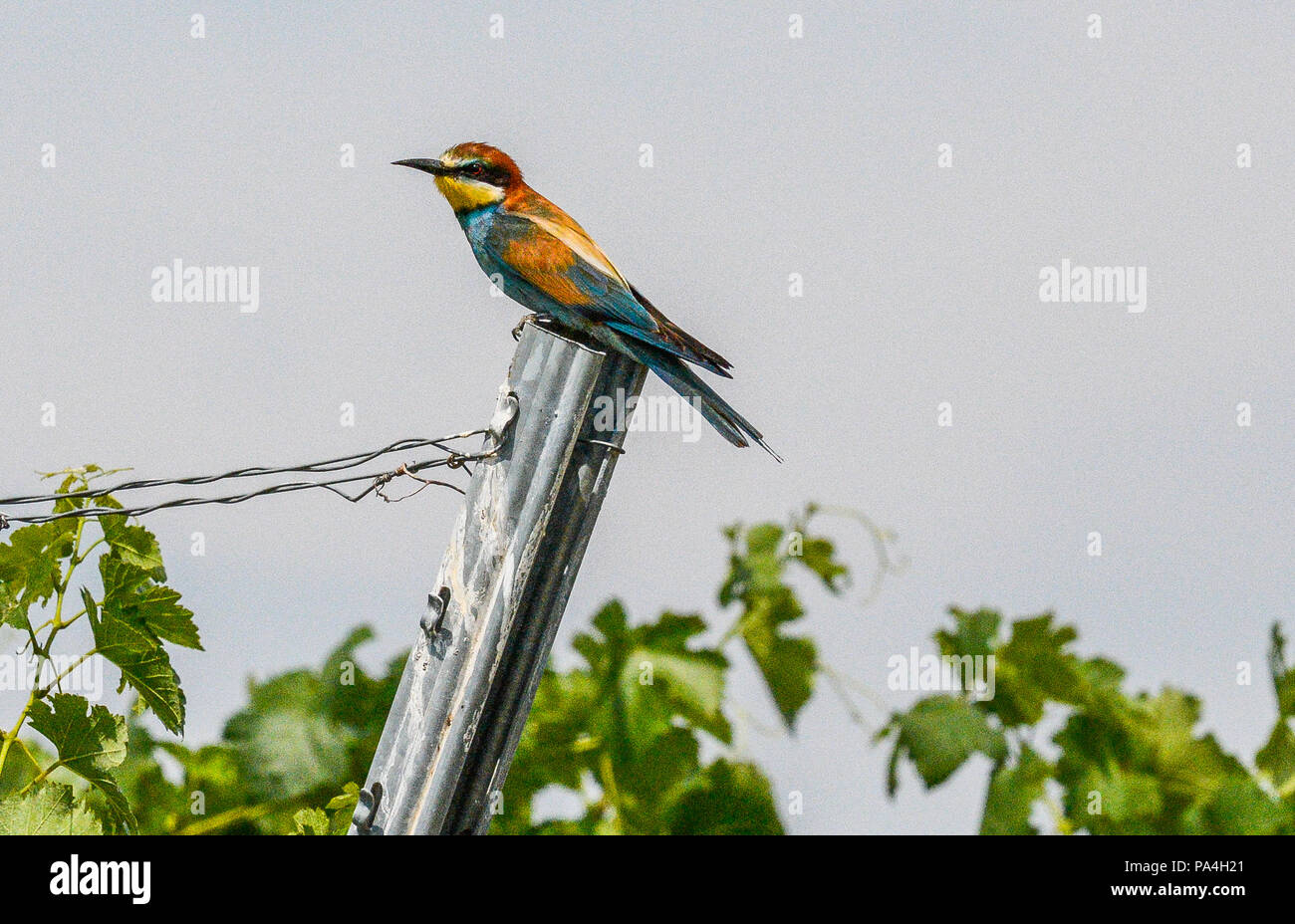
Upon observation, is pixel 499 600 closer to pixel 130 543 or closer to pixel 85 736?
pixel 130 543

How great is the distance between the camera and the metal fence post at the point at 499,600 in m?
3.56

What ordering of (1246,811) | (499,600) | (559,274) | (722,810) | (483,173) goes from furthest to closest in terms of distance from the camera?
(1246,811)
(722,810)
(483,173)
(559,274)
(499,600)

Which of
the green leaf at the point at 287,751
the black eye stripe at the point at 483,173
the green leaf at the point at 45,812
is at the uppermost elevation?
the black eye stripe at the point at 483,173

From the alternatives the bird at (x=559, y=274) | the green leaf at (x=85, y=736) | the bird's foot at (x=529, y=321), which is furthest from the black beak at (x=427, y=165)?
the green leaf at (x=85, y=736)

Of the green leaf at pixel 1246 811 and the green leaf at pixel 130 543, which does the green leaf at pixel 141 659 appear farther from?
the green leaf at pixel 1246 811

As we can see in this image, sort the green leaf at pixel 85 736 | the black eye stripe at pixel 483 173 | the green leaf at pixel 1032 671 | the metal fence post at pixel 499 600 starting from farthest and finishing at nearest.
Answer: the green leaf at pixel 1032 671, the black eye stripe at pixel 483 173, the green leaf at pixel 85 736, the metal fence post at pixel 499 600

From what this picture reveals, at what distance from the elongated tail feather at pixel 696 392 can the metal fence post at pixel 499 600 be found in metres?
0.37

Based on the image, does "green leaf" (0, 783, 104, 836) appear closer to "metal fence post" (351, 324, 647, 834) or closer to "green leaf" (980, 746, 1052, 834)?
"metal fence post" (351, 324, 647, 834)

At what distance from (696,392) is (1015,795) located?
446 cm

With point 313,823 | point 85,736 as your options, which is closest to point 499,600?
point 313,823

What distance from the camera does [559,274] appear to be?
14.7ft

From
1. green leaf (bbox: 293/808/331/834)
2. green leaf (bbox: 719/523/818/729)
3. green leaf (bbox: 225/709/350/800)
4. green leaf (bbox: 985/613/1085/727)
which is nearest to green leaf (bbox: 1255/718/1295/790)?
green leaf (bbox: 985/613/1085/727)

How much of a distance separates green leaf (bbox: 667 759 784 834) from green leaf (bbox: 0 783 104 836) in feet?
12.9

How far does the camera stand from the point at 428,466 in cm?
378
